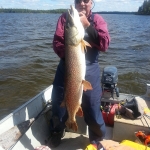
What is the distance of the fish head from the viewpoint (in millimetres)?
2609

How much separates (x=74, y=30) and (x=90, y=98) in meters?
1.22

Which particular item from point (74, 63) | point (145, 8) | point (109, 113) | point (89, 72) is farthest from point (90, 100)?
point (145, 8)

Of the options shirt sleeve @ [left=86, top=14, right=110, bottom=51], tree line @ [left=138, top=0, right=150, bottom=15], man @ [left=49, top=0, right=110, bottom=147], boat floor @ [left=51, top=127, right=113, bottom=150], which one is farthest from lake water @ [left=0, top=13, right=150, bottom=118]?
tree line @ [left=138, top=0, right=150, bottom=15]

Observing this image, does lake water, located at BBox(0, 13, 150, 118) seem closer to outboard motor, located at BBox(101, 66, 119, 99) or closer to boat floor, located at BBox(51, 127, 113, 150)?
boat floor, located at BBox(51, 127, 113, 150)

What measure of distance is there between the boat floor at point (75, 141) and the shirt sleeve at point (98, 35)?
6.45ft

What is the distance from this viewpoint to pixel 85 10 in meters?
3.18

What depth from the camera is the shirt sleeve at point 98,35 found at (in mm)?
3004

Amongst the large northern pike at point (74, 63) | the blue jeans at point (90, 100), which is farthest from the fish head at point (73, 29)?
the blue jeans at point (90, 100)

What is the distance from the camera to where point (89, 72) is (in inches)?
134

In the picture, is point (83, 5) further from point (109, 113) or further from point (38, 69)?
point (38, 69)

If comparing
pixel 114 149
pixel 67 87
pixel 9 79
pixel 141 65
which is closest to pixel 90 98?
pixel 67 87

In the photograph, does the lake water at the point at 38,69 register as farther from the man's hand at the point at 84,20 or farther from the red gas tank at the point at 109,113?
the man's hand at the point at 84,20

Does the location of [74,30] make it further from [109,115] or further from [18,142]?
[109,115]

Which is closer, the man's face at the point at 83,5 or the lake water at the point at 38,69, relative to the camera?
the man's face at the point at 83,5
